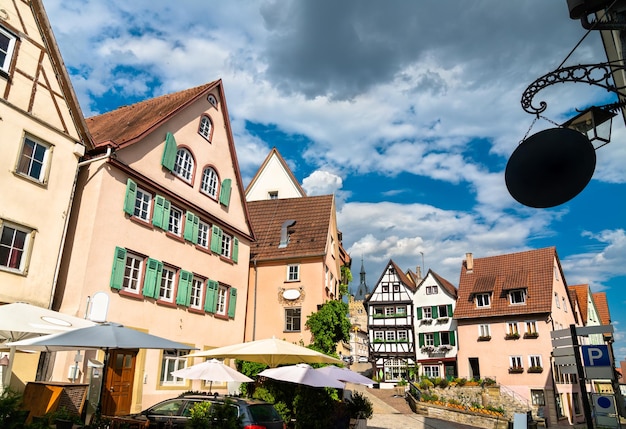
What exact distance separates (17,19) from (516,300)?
35.8 meters

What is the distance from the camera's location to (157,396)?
16.2 m

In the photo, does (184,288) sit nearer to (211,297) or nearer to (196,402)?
(211,297)

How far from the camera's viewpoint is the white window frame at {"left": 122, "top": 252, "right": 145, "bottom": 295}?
15.8 meters

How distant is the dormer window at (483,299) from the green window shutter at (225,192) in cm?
2520

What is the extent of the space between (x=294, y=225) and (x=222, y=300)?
7.36 meters

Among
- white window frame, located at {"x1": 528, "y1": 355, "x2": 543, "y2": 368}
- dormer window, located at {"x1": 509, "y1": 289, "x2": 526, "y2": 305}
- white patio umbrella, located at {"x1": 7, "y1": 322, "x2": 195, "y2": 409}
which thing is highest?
dormer window, located at {"x1": 509, "y1": 289, "x2": 526, "y2": 305}

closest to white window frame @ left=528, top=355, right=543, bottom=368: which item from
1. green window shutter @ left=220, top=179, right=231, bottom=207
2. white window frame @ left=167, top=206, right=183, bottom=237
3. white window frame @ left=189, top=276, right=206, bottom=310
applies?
green window shutter @ left=220, top=179, right=231, bottom=207

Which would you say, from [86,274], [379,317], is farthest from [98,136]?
[379,317]

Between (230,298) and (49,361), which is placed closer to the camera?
(49,361)

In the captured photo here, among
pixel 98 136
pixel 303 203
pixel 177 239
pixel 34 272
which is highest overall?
pixel 303 203

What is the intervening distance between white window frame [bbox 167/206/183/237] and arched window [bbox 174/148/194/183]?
1.33m

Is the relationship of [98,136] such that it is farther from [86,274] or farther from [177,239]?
[86,274]

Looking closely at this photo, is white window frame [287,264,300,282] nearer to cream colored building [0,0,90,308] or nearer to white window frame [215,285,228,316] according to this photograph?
white window frame [215,285,228,316]

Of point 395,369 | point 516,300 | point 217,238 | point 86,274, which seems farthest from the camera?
point 395,369
